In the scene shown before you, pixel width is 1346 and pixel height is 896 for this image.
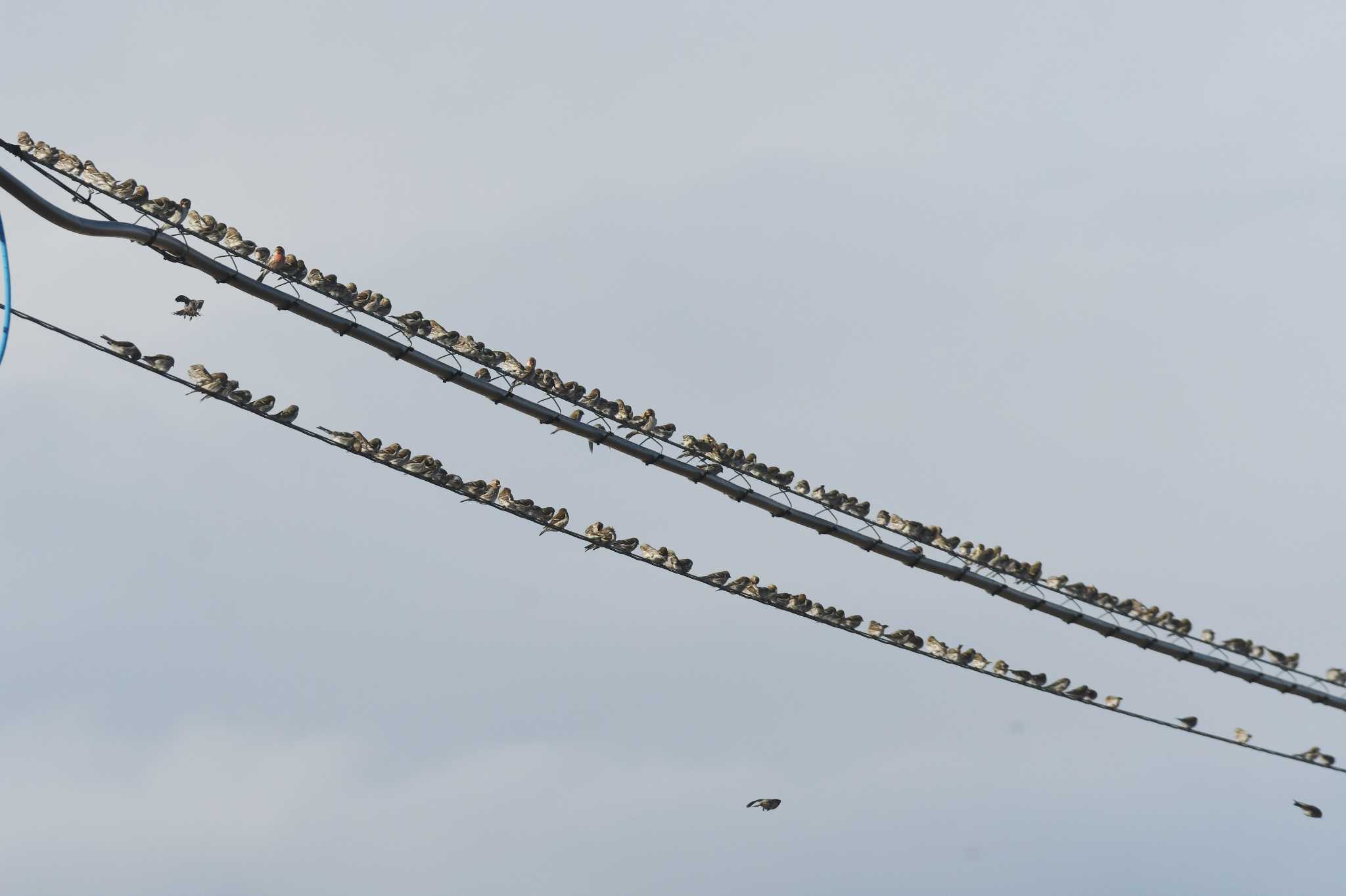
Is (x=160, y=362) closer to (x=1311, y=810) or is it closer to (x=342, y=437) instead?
(x=342, y=437)

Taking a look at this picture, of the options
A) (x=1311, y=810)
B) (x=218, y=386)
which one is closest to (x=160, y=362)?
(x=218, y=386)

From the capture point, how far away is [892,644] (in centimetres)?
6281

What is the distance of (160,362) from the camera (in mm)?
46125

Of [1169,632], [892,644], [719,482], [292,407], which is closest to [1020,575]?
[892,644]

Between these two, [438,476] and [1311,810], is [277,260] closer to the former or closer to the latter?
[438,476]

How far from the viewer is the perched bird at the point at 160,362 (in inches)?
1770

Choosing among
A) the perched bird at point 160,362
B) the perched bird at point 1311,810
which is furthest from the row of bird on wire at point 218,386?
the perched bird at point 1311,810

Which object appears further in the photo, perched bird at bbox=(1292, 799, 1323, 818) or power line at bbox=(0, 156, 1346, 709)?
perched bird at bbox=(1292, 799, 1323, 818)

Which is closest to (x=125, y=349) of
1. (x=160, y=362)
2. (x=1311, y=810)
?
(x=160, y=362)

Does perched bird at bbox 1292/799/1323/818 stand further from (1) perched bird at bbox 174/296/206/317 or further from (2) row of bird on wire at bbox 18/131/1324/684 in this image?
(1) perched bird at bbox 174/296/206/317

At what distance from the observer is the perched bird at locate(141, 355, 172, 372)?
4497 centimetres

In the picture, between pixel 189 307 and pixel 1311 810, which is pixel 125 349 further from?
pixel 1311 810

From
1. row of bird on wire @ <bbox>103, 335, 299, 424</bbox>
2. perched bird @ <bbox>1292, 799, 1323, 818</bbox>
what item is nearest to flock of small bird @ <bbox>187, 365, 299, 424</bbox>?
row of bird on wire @ <bbox>103, 335, 299, 424</bbox>

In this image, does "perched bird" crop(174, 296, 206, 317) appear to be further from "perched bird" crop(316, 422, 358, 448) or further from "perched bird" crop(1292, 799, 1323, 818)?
"perched bird" crop(1292, 799, 1323, 818)
